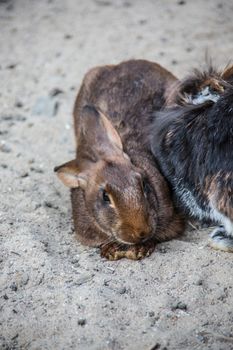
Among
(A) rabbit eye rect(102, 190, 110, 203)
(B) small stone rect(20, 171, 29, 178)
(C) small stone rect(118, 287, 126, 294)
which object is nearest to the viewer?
(C) small stone rect(118, 287, 126, 294)

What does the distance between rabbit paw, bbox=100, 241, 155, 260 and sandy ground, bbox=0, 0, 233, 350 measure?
0.19 feet

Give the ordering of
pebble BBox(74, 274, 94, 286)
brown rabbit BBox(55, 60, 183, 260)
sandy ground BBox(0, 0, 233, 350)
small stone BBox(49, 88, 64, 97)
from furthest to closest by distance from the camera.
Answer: small stone BBox(49, 88, 64, 97), brown rabbit BBox(55, 60, 183, 260), pebble BBox(74, 274, 94, 286), sandy ground BBox(0, 0, 233, 350)

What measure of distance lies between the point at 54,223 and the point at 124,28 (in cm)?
346

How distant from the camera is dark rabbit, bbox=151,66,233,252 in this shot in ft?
14.9

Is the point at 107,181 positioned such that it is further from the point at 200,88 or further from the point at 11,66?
the point at 11,66

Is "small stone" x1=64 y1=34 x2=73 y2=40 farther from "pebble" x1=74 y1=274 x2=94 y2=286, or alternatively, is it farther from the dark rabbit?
"pebble" x1=74 y1=274 x2=94 y2=286

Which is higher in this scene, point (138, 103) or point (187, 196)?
point (138, 103)

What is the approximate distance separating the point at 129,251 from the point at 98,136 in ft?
3.49

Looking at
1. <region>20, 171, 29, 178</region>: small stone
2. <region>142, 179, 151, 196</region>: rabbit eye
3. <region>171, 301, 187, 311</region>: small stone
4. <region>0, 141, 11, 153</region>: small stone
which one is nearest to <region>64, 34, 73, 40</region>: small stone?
<region>0, 141, 11, 153</region>: small stone

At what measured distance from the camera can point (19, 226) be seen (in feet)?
16.8

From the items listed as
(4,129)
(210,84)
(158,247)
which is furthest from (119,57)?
(158,247)

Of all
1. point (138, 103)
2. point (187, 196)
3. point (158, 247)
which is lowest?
point (158, 247)

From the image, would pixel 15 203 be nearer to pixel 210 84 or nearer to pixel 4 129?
pixel 4 129

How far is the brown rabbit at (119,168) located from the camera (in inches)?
186
